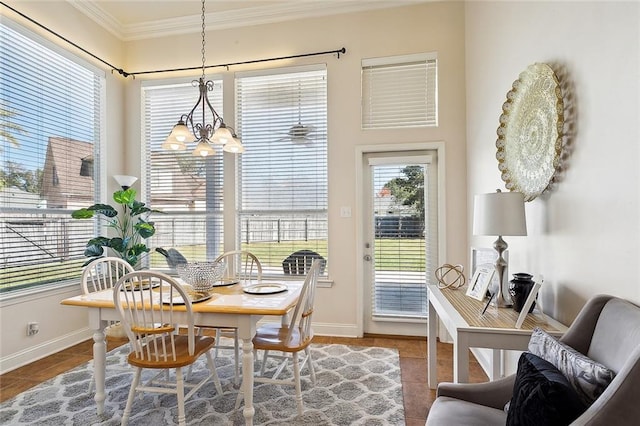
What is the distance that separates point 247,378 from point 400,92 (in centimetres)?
306

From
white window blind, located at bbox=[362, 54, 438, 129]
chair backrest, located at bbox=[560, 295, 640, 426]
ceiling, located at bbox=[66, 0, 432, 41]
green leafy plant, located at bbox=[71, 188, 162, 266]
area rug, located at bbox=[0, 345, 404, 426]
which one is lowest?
area rug, located at bbox=[0, 345, 404, 426]

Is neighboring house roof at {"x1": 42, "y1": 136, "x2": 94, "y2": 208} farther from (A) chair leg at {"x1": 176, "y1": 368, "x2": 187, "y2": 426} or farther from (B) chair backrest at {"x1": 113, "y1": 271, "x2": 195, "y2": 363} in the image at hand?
(A) chair leg at {"x1": 176, "y1": 368, "x2": 187, "y2": 426}

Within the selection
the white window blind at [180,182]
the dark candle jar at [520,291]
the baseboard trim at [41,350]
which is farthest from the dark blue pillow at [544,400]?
the baseboard trim at [41,350]

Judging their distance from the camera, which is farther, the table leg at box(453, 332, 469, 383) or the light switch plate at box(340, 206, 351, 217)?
the light switch plate at box(340, 206, 351, 217)

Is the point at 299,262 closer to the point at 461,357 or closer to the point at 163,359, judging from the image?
the point at 163,359

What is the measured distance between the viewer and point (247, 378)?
76.6 inches

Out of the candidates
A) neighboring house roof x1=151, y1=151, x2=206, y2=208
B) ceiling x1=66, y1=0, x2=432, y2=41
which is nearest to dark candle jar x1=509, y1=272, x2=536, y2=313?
ceiling x1=66, y1=0, x2=432, y2=41

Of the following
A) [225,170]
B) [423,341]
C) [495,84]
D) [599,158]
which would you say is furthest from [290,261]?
[599,158]

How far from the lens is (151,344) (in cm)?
215

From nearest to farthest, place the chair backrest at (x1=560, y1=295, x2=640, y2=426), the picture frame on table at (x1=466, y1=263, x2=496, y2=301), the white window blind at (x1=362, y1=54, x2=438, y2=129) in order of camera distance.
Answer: the chair backrest at (x1=560, y1=295, x2=640, y2=426) → the picture frame on table at (x1=466, y1=263, x2=496, y2=301) → the white window blind at (x1=362, y1=54, x2=438, y2=129)

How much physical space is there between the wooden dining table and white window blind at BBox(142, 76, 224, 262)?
1.76 meters

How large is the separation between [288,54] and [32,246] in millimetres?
3186

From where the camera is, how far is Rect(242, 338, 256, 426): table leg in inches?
74.8

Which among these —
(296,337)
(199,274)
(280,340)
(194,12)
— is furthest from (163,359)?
(194,12)
